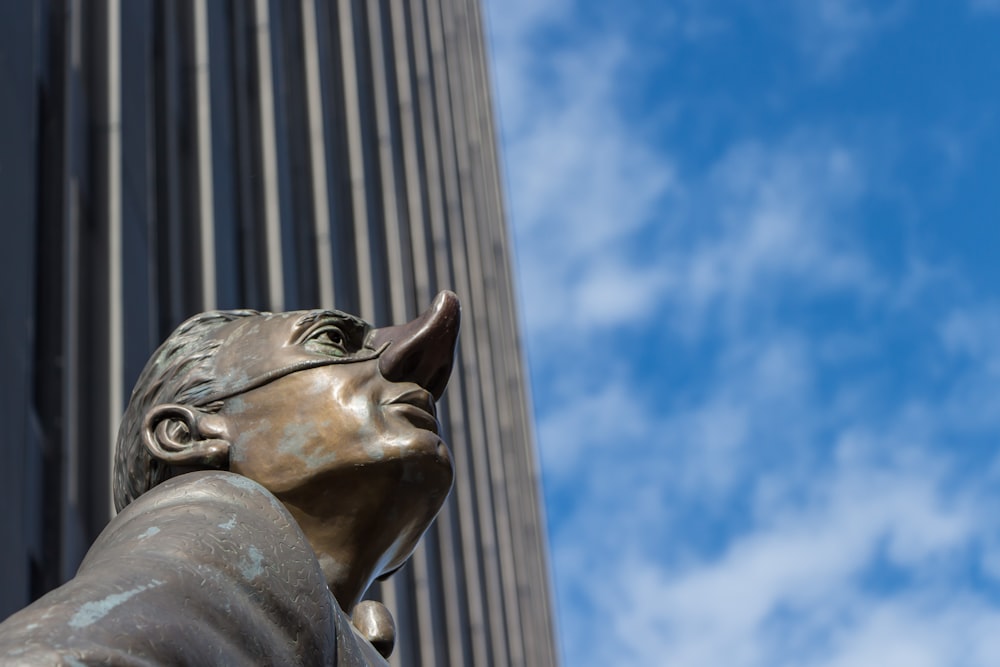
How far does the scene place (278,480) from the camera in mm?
4316

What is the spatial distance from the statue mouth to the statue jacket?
0.55 meters

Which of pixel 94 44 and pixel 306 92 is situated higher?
pixel 306 92

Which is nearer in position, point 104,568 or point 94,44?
point 104,568

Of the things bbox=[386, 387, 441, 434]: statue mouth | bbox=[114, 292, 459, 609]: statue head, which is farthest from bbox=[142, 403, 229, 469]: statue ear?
bbox=[386, 387, 441, 434]: statue mouth

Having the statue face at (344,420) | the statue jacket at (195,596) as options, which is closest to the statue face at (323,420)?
the statue face at (344,420)

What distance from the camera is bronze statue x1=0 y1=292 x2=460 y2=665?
3.52 meters

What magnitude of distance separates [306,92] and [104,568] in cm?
2295

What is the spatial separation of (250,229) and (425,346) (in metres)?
17.2

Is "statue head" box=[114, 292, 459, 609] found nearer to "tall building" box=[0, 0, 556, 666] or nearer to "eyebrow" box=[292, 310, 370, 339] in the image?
"eyebrow" box=[292, 310, 370, 339]

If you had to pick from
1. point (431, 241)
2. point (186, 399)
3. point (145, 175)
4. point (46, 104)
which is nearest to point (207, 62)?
point (145, 175)

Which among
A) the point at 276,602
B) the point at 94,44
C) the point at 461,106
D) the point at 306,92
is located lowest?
the point at 276,602

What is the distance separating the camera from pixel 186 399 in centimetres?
450

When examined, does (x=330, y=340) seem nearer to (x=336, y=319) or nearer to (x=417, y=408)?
(x=336, y=319)

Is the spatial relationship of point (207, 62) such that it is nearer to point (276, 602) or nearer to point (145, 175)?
point (145, 175)
